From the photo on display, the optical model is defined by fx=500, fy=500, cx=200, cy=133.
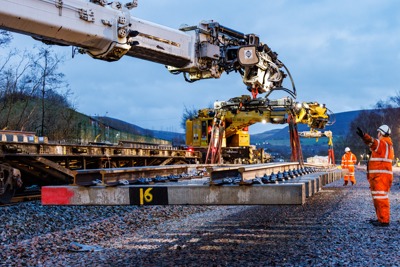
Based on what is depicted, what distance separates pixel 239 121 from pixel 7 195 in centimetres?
747

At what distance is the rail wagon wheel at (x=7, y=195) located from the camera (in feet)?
30.5

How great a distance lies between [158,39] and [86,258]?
3724mm

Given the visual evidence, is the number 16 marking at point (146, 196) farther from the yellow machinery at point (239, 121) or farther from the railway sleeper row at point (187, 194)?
the yellow machinery at point (239, 121)

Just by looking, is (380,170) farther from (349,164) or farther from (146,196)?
(349,164)

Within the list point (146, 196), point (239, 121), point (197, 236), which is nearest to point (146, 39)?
point (197, 236)

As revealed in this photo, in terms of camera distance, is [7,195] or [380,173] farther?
[7,195]

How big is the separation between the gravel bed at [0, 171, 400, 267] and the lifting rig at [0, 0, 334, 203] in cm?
262

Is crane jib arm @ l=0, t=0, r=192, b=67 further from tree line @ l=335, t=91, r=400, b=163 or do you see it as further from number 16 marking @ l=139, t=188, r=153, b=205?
tree line @ l=335, t=91, r=400, b=163

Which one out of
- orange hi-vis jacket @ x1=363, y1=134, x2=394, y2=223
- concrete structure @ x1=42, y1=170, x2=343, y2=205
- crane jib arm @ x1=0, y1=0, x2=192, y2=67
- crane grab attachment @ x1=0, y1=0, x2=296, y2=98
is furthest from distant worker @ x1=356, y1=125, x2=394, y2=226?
crane jib arm @ x1=0, y1=0, x2=192, y2=67

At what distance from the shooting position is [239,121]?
1495 cm

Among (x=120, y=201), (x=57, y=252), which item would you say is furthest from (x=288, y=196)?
(x=57, y=252)

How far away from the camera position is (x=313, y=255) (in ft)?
18.0

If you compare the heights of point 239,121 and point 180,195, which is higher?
point 239,121

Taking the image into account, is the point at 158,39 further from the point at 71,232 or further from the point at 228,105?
the point at 228,105
